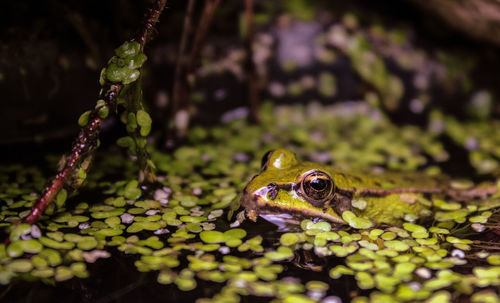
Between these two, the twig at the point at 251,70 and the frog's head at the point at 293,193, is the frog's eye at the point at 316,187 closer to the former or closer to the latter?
the frog's head at the point at 293,193

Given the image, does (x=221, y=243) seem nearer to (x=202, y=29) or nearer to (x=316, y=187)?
(x=316, y=187)

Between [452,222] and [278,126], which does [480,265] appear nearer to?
[452,222]

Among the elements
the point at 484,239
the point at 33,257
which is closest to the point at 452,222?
the point at 484,239

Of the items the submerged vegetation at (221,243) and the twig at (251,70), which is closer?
the submerged vegetation at (221,243)

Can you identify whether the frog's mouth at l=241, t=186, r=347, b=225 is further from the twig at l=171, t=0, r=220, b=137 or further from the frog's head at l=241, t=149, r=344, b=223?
the twig at l=171, t=0, r=220, b=137

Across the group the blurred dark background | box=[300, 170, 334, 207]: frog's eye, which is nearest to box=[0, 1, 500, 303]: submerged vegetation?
box=[300, 170, 334, 207]: frog's eye

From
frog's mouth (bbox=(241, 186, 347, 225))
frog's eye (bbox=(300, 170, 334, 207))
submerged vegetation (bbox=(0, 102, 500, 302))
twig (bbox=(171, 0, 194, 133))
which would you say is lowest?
submerged vegetation (bbox=(0, 102, 500, 302))

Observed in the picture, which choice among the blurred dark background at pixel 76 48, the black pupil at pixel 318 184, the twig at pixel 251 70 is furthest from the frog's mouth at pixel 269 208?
the twig at pixel 251 70
